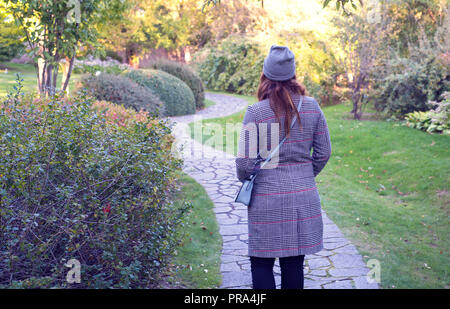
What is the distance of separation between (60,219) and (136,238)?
0.67 meters

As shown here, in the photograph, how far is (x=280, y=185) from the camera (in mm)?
2906

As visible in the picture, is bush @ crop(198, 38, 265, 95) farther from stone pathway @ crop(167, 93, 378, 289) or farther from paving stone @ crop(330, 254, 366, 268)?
paving stone @ crop(330, 254, 366, 268)

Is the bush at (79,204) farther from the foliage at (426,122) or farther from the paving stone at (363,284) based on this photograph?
the foliage at (426,122)

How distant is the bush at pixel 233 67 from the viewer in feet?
71.1

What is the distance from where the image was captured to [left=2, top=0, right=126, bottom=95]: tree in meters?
6.65

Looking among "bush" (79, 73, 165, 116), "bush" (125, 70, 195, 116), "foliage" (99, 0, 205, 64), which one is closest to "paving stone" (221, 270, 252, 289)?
"bush" (79, 73, 165, 116)

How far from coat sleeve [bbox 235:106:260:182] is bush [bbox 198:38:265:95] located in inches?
720

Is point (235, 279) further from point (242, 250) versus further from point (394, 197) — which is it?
point (394, 197)

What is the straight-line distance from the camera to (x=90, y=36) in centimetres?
736

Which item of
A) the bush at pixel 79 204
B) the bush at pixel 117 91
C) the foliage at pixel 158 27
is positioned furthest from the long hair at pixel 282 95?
the foliage at pixel 158 27

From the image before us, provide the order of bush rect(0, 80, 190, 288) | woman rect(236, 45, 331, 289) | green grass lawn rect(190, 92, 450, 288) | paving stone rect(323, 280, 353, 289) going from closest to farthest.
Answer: bush rect(0, 80, 190, 288) < woman rect(236, 45, 331, 289) < paving stone rect(323, 280, 353, 289) < green grass lawn rect(190, 92, 450, 288)

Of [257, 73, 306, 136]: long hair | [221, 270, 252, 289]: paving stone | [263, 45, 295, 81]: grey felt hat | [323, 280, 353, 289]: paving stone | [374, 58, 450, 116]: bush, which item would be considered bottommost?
[221, 270, 252, 289]: paving stone
